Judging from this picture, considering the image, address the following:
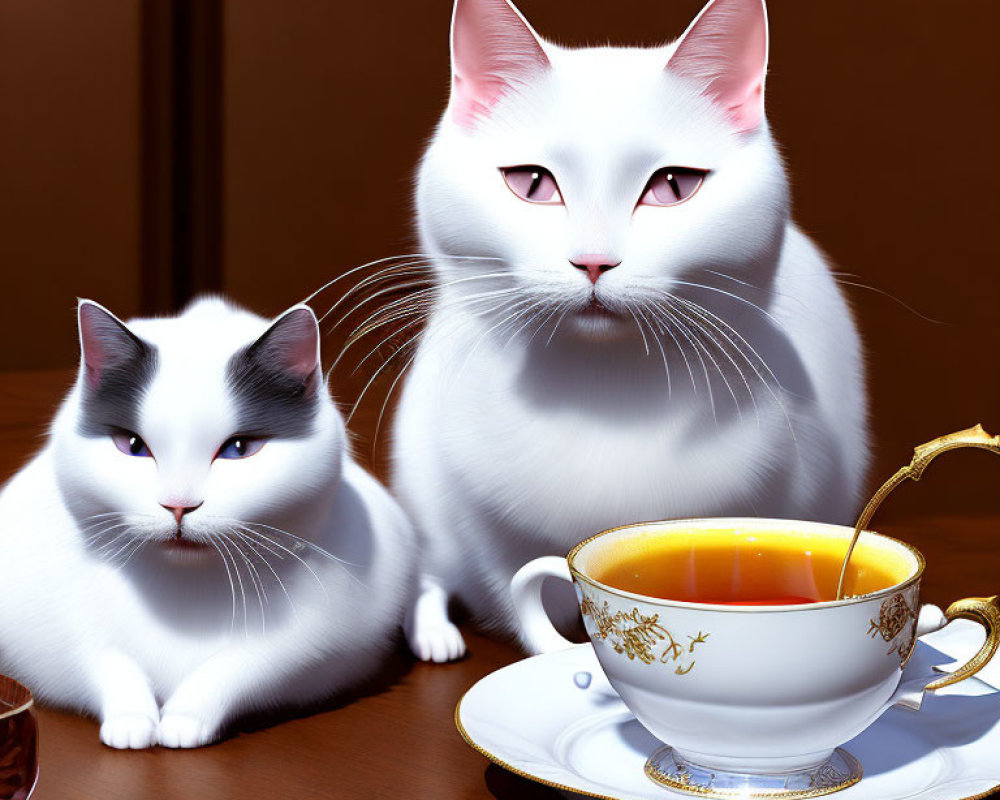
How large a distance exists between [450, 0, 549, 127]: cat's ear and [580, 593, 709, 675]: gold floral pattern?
0.30 meters

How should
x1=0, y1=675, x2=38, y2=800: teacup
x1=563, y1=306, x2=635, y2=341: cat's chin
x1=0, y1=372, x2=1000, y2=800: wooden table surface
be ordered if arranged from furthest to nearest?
x1=563, y1=306, x2=635, y2=341: cat's chin < x1=0, y1=372, x2=1000, y2=800: wooden table surface < x1=0, y1=675, x2=38, y2=800: teacup

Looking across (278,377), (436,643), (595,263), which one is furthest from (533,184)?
(436,643)

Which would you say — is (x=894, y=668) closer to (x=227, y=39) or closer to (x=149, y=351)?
(x=149, y=351)

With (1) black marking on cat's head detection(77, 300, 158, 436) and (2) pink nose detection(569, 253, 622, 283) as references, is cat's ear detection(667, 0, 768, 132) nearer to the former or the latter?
(2) pink nose detection(569, 253, 622, 283)

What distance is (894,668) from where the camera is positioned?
0.47 m

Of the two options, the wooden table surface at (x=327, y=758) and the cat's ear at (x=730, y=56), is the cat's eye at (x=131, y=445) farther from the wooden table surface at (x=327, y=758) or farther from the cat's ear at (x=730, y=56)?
the cat's ear at (x=730, y=56)

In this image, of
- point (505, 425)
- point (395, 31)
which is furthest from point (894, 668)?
point (395, 31)

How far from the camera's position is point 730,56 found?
0.64 m

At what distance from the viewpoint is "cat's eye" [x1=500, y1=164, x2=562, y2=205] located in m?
0.64

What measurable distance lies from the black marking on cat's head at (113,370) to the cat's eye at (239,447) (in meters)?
0.04

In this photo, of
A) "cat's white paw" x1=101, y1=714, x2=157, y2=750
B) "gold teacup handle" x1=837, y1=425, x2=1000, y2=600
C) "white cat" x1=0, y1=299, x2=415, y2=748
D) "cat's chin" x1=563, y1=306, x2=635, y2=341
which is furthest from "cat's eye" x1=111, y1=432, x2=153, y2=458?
"gold teacup handle" x1=837, y1=425, x2=1000, y2=600

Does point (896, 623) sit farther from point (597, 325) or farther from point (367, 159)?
point (367, 159)

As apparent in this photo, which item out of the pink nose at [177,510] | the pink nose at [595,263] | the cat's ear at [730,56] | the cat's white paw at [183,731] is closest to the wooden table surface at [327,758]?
the cat's white paw at [183,731]

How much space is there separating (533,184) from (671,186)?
72 mm
